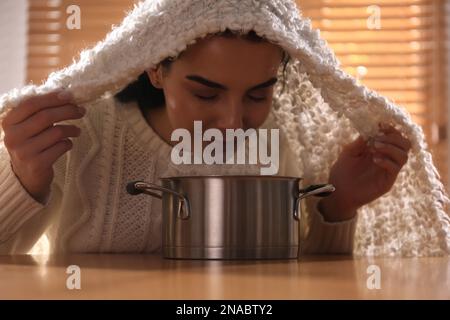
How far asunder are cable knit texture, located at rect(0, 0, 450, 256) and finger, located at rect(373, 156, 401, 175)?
0.04 meters

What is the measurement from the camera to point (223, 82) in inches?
32.9

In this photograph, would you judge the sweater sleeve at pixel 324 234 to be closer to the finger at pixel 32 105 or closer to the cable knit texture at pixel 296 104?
the cable knit texture at pixel 296 104

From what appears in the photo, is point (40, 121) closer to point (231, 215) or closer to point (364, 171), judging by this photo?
point (231, 215)

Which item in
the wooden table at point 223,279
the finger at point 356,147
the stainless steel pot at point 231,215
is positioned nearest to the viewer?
the wooden table at point 223,279

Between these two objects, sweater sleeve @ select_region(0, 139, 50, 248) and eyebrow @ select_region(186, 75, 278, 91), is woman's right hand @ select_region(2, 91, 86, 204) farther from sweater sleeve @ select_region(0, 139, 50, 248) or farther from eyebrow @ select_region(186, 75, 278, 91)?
eyebrow @ select_region(186, 75, 278, 91)

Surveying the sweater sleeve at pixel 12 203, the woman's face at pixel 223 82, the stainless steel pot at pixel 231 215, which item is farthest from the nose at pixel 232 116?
the sweater sleeve at pixel 12 203

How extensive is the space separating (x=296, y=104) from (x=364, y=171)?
15cm

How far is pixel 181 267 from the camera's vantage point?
0.67 metres

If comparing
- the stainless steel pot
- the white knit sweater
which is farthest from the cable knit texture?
the stainless steel pot

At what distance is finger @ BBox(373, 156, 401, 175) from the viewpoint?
2.98 ft

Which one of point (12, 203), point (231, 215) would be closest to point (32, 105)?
point (12, 203)

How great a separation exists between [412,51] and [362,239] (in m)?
0.94

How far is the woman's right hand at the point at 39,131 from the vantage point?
2.77ft
